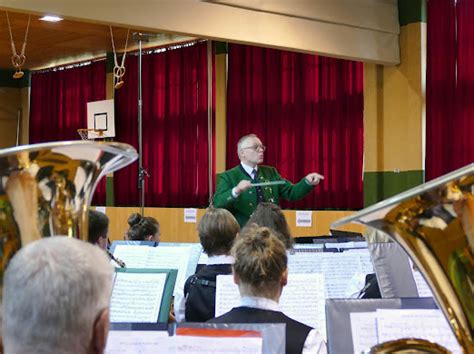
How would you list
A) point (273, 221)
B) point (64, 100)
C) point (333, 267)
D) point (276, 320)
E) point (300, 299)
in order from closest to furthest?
point (276, 320) < point (300, 299) < point (333, 267) < point (273, 221) < point (64, 100)

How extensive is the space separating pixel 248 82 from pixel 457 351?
8.48m

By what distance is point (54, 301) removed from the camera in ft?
4.09

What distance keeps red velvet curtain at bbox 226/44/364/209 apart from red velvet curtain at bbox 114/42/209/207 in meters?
0.67

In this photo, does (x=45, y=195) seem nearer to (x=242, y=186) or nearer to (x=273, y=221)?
(x=273, y=221)

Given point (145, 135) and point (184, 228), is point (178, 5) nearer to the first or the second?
point (184, 228)

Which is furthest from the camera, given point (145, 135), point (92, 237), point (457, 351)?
point (145, 135)

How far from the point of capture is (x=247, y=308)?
2.41 metres

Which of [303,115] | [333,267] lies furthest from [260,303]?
[303,115]

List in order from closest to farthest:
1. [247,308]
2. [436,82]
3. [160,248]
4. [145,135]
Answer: [247,308] → [160,248] → [436,82] → [145,135]

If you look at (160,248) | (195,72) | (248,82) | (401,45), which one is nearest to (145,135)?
(195,72)

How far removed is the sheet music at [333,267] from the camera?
3699 millimetres

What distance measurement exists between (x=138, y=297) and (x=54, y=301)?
1724 mm

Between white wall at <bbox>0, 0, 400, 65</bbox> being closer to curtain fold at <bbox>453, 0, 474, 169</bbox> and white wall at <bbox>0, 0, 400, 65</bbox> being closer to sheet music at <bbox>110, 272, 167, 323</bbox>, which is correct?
curtain fold at <bbox>453, 0, 474, 169</bbox>

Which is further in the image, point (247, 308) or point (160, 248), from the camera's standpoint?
point (160, 248)
